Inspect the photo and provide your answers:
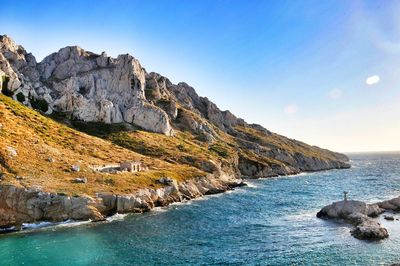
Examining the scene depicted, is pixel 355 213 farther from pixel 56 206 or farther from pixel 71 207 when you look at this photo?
pixel 56 206

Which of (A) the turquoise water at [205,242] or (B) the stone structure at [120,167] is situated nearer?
(A) the turquoise water at [205,242]

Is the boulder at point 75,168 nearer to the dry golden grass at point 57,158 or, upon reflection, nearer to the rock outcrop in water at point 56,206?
the dry golden grass at point 57,158

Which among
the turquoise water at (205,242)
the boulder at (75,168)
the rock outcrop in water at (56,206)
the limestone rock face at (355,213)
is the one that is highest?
the boulder at (75,168)

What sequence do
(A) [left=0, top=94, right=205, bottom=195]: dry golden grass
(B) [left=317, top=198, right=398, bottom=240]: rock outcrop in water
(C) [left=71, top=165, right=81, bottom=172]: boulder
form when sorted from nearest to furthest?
(B) [left=317, top=198, right=398, bottom=240]: rock outcrop in water < (A) [left=0, top=94, right=205, bottom=195]: dry golden grass < (C) [left=71, top=165, right=81, bottom=172]: boulder

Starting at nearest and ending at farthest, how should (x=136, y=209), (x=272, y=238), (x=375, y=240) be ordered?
(x=375, y=240), (x=272, y=238), (x=136, y=209)

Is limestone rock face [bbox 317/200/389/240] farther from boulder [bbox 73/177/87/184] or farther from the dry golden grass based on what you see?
boulder [bbox 73/177/87/184]

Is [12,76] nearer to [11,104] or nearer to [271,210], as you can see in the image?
[11,104]

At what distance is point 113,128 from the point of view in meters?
199

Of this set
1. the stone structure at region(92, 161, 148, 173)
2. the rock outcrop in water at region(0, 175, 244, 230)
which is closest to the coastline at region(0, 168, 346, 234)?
the rock outcrop in water at region(0, 175, 244, 230)

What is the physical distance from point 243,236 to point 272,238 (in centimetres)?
559

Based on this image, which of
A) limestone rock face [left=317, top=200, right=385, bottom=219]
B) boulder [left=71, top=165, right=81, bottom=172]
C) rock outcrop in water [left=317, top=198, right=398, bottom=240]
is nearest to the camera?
rock outcrop in water [left=317, top=198, right=398, bottom=240]

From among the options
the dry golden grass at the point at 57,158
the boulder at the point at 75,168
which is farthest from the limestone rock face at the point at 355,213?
the boulder at the point at 75,168

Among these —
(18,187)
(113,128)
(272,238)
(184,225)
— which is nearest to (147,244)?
(184,225)

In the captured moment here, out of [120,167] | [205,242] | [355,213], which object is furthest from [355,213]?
[120,167]
